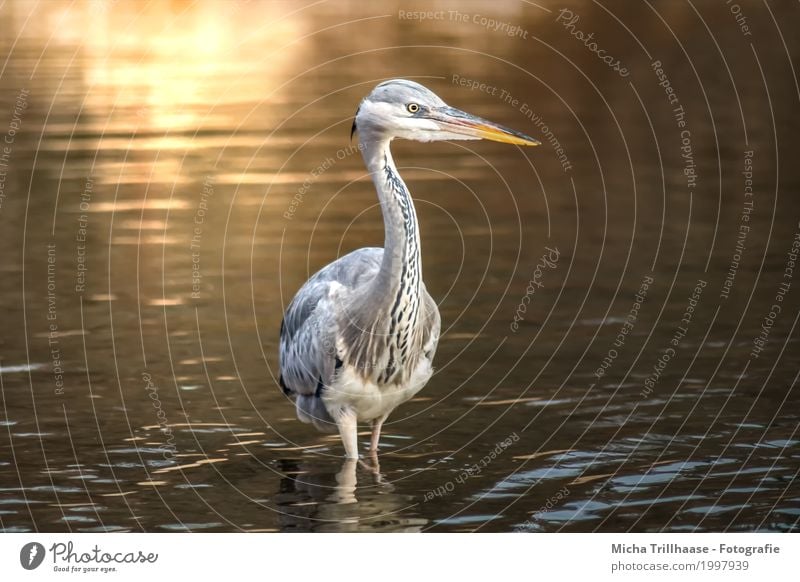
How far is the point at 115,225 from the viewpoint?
17.9 m

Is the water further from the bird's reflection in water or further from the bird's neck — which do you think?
the bird's neck

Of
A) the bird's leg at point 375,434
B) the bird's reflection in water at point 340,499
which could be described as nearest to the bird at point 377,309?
the bird's leg at point 375,434

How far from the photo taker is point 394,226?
8398 mm

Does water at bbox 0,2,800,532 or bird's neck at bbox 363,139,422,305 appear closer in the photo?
bird's neck at bbox 363,139,422,305

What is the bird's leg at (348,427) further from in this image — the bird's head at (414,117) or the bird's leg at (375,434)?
the bird's head at (414,117)

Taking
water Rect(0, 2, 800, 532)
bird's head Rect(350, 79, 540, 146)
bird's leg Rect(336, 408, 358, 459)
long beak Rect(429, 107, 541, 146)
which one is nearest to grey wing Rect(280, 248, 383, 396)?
bird's leg Rect(336, 408, 358, 459)

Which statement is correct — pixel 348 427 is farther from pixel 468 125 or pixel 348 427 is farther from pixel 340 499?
pixel 468 125

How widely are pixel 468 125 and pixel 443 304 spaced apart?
5.08 m

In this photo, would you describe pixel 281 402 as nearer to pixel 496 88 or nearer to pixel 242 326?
pixel 242 326

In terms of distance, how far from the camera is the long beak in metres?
8.23

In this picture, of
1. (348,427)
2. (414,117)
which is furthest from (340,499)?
(414,117)

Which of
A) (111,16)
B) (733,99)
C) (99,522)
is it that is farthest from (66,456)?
(111,16)

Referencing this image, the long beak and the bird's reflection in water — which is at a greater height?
the long beak

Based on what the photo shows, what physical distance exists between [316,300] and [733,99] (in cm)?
1852
